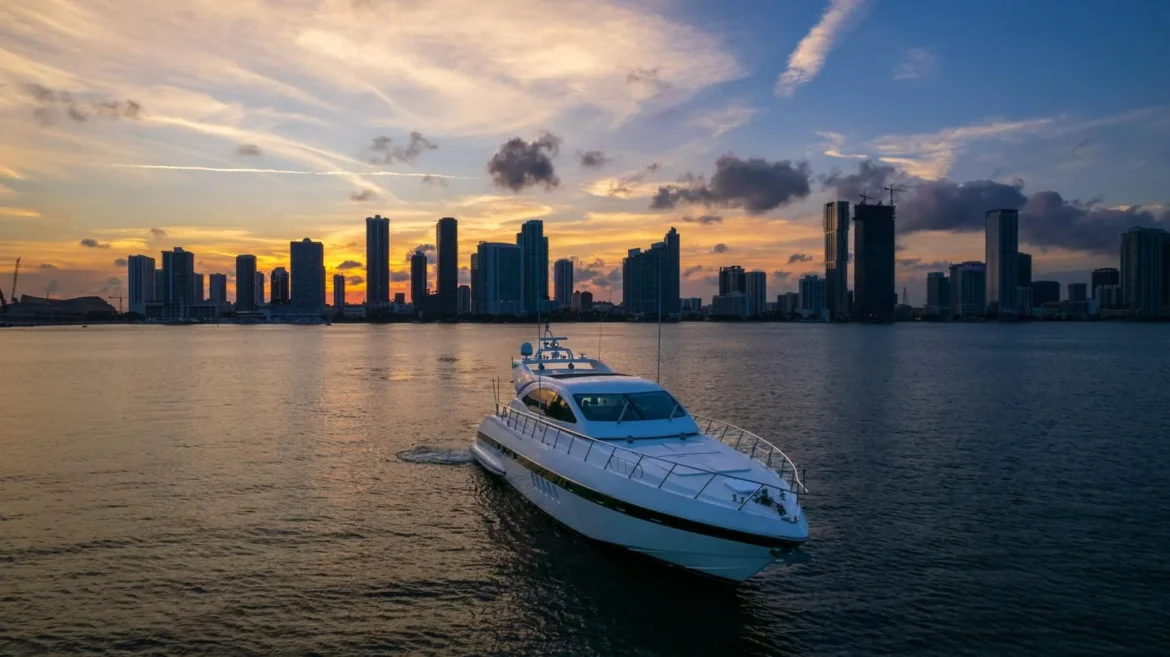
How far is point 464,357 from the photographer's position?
94312mm

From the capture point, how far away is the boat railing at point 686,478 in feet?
44.1

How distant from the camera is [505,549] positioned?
17.4 m

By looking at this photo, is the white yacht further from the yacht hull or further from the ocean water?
the ocean water

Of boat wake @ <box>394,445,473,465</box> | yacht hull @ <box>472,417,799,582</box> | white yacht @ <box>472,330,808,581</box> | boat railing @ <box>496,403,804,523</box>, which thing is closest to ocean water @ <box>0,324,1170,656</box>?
boat wake @ <box>394,445,473,465</box>

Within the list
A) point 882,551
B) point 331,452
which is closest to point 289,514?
point 331,452

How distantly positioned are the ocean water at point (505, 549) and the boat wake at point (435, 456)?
0.63 ft

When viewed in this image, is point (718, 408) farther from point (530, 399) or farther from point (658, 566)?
point (658, 566)

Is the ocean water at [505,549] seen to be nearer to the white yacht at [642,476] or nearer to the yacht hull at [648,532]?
the yacht hull at [648,532]

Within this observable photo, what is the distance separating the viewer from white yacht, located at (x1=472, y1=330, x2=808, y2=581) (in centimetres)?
1326

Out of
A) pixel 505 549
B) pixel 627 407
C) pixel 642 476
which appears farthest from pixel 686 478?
pixel 505 549

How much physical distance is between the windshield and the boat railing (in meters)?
0.87

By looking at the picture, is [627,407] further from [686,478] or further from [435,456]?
[435,456]

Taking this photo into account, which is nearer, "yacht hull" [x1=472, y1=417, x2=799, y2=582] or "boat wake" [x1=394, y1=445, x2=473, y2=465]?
"yacht hull" [x1=472, y1=417, x2=799, y2=582]

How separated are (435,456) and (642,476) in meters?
15.3
